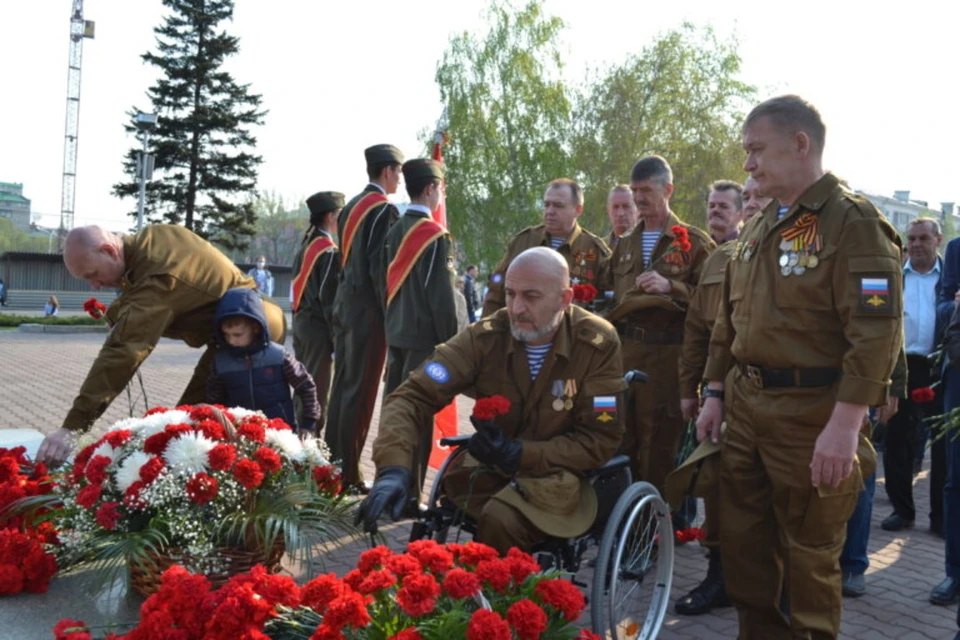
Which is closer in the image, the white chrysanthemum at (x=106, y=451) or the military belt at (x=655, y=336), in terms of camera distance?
the white chrysanthemum at (x=106, y=451)

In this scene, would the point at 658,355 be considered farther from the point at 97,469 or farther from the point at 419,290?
the point at 97,469

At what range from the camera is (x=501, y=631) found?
229 cm

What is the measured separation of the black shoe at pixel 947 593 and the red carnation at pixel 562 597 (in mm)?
3086

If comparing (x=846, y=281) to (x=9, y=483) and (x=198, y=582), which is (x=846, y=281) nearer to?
(x=198, y=582)

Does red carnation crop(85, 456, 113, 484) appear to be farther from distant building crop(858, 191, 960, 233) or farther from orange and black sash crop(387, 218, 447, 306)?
distant building crop(858, 191, 960, 233)

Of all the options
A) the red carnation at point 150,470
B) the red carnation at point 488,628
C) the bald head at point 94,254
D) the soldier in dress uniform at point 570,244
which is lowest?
the red carnation at point 488,628

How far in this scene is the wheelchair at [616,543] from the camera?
10.9 feet

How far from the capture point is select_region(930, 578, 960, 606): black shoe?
473 centimetres

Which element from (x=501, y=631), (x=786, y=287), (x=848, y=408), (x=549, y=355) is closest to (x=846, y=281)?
(x=786, y=287)

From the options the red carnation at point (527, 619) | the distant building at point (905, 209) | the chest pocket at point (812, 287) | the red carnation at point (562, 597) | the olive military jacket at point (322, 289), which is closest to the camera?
the red carnation at point (527, 619)

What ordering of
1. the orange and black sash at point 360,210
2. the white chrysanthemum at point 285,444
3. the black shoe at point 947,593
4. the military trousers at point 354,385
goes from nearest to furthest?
the white chrysanthemum at point 285,444, the black shoe at point 947,593, the military trousers at point 354,385, the orange and black sash at point 360,210

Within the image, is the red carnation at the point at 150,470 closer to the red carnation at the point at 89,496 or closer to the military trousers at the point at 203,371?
the red carnation at the point at 89,496

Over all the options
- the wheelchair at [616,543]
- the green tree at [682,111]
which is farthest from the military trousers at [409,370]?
the green tree at [682,111]

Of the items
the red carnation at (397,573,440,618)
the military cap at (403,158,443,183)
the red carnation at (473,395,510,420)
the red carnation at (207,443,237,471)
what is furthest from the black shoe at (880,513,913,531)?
the red carnation at (397,573,440,618)
